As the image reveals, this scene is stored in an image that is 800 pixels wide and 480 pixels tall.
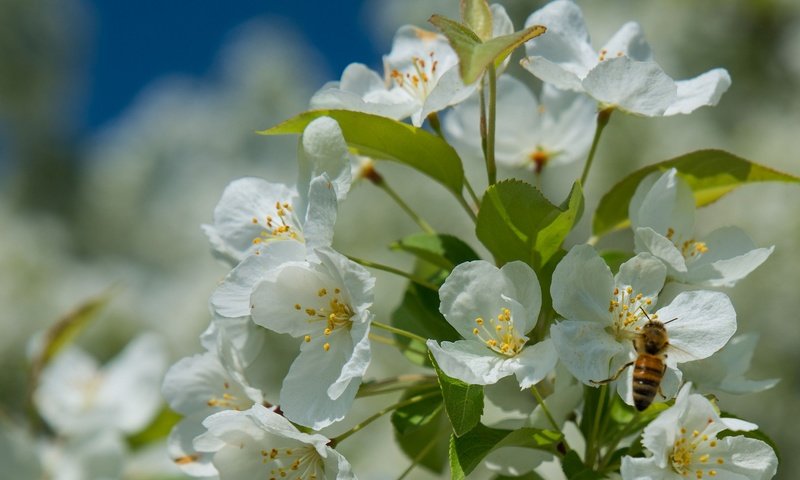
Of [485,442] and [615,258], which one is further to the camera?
[615,258]

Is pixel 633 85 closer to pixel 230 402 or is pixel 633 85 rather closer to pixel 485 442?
pixel 485 442

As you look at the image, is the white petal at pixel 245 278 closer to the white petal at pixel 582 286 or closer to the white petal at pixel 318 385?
the white petal at pixel 318 385

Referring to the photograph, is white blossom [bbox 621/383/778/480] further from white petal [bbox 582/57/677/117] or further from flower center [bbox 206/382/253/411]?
flower center [bbox 206/382/253/411]

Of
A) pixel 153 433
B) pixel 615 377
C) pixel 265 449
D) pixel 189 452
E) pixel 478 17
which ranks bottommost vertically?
pixel 153 433

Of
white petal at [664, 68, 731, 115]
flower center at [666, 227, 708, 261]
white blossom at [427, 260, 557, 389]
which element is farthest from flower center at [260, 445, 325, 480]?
white petal at [664, 68, 731, 115]

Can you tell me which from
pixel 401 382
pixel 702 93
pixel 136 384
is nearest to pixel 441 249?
pixel 401 382

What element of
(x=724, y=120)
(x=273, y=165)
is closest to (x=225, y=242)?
(x=724, y=120)
